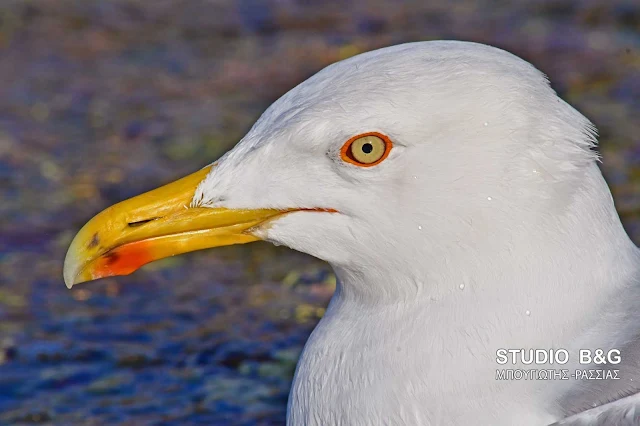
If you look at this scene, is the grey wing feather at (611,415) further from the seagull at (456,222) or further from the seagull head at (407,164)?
the seagull head at (407,164)

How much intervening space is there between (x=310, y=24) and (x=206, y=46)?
0.81 m

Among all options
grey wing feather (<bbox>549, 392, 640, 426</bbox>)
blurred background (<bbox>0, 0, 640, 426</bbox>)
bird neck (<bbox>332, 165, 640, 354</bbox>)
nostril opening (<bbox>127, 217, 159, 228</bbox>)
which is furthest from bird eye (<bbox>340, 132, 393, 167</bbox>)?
blurred background (<bbox>0, 0, 640, 426</bbox>)

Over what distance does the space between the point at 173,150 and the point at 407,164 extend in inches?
164

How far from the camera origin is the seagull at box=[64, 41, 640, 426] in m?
3.45

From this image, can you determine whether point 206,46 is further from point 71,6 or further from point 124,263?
point 124,263

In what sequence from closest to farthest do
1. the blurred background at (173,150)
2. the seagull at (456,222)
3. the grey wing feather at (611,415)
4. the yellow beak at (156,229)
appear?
1. the grey wing feather at (611,415)
2. the seagull at (456,222)
3. the yellow beak at (156,229)
4. the blurred background at (173,150)

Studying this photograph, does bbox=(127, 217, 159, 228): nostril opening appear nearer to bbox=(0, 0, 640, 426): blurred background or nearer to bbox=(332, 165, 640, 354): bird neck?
bbox=(332, 165, 640, 354): bird neck

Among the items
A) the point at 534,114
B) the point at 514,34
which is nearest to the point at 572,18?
the point at 514,34

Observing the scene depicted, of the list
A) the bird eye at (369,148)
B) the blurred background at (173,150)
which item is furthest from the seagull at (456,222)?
the blurred background at (173,150)

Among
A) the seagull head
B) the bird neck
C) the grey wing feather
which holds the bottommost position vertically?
the grey wing feather

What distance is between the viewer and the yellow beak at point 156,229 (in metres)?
3.68

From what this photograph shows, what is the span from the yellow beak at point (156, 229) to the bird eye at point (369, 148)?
1.18 ft

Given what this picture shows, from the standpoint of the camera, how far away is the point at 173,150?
24.5 ft

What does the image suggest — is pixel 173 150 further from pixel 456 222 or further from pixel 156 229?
pixel 456 222
